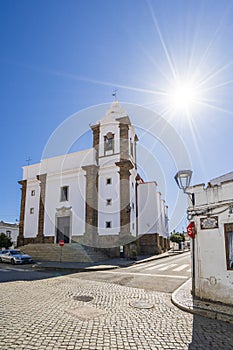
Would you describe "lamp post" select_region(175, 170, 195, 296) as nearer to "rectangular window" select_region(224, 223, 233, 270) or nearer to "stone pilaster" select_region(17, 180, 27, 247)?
"rectangular window" select_region(224, 223, 233, 270)

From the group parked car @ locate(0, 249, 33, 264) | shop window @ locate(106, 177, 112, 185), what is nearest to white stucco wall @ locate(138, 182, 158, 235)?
shop window @ locate(106, 177, 112, 185)

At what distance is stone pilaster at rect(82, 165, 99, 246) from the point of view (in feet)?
75.2

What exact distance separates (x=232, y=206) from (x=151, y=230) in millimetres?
22751

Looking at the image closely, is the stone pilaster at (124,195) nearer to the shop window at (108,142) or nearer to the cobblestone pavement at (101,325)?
the shop window at (108,142)

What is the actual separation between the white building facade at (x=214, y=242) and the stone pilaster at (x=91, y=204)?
16643 millimetres

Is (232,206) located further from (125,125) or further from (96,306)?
(125,125)

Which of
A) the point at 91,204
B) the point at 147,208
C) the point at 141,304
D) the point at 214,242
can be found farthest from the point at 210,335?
the point at 147,208

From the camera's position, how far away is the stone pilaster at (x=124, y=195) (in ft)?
74.4

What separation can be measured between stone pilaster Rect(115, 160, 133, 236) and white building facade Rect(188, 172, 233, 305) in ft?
51.4

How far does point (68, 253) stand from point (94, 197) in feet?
19.7

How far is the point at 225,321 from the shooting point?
5262 mm

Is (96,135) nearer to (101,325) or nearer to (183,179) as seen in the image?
(183,179)

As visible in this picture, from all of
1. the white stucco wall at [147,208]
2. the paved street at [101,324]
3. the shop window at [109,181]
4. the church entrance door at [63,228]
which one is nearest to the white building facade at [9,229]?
the church entrance door at [63,228]

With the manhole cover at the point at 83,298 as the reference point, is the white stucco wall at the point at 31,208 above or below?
above
